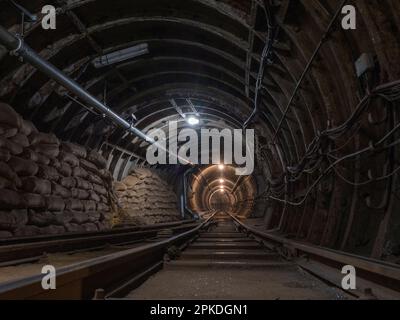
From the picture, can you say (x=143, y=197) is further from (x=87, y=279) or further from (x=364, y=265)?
(x=364, y=265)

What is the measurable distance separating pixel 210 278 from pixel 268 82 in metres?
4.30

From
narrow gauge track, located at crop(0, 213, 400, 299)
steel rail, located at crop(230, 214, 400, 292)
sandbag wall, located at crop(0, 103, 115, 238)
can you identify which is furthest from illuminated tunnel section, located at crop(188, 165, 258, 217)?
steel rail, located at crop(230, 214, 400, 292)

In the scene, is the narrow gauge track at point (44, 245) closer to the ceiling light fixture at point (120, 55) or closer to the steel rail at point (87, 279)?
the steel rail at point (87, 279)

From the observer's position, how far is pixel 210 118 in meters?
12.1

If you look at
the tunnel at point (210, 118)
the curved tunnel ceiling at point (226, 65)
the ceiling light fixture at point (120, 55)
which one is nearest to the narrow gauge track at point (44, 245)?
the tunnel at point (210, 118)

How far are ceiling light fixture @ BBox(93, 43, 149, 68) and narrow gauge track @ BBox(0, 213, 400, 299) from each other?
14.8 feet

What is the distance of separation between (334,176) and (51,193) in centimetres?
617

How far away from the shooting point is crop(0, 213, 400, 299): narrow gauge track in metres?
2.24

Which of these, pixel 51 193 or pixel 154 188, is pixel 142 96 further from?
pixel 154 188

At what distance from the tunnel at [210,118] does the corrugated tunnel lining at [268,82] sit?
25 mm

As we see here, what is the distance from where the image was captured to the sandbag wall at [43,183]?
20.3 ft

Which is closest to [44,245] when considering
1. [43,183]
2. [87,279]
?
[43,183]

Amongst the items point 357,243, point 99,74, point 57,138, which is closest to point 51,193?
point 57,138

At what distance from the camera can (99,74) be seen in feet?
25.6
